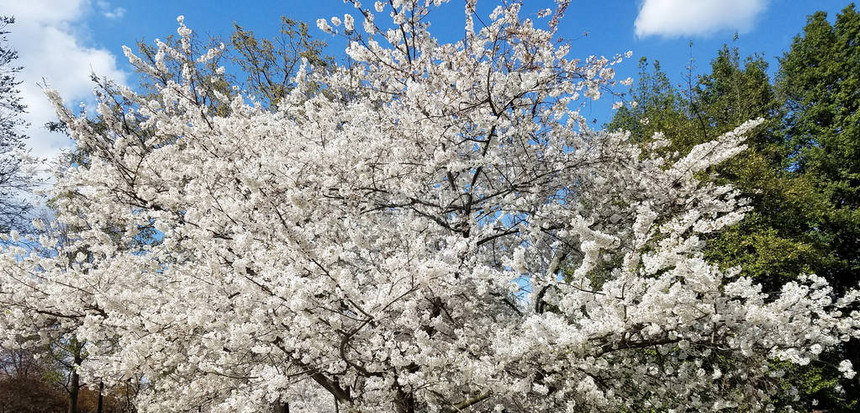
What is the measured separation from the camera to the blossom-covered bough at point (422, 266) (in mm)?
3873

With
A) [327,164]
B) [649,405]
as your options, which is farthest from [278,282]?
[649,405]

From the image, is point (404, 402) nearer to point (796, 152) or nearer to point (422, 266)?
point (422, 266)

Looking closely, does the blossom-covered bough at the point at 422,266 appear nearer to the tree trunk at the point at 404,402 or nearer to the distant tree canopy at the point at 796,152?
the tree trunk at the point at 404,402

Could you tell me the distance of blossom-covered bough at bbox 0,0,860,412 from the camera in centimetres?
387

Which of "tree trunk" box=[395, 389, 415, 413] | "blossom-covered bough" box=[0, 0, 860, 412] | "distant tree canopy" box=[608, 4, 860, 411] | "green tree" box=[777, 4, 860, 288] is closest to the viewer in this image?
"blossom-covered bough" box=[0, 0, 860, 412]

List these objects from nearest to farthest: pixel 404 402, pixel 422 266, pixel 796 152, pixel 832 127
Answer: pixel 422 266, pixel 404 402, pixel 832 127, pixel 796 152

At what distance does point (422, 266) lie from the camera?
361cm

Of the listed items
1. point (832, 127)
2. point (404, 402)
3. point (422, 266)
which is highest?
point (832, 127)

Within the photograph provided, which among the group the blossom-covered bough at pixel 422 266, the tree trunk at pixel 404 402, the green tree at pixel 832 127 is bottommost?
the tree trunk at pixel 404 402

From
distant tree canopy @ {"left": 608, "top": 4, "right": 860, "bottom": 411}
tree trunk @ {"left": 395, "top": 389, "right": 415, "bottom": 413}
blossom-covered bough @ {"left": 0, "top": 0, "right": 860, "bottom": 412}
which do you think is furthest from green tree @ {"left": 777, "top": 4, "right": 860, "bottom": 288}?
tree trunk @ {"left": 395, "top": 389, "right": 415, "bottom": 413}

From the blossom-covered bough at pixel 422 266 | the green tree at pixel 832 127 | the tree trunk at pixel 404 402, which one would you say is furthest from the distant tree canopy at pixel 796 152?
the tree trunk at pixel 404 402

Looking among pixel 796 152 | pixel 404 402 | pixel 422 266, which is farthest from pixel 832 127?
pixel 422 266

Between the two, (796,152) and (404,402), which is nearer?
(404,402)

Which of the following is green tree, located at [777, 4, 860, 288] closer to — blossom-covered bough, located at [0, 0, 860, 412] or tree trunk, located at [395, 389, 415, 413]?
blossom-covered bough, located at [0, 0, 860, 412]
